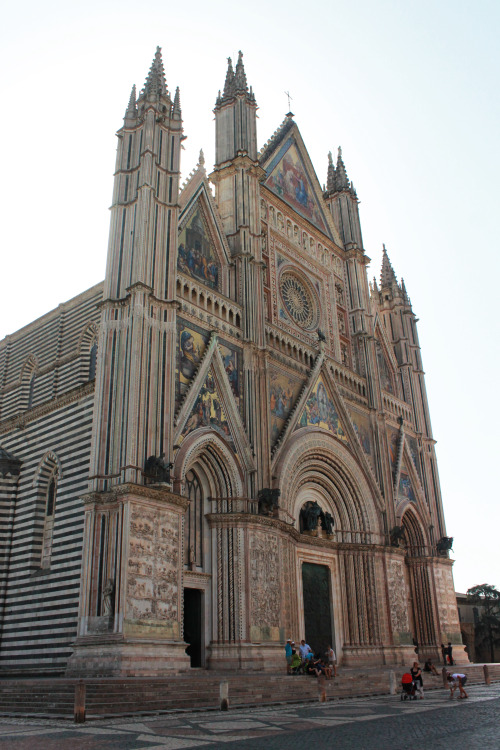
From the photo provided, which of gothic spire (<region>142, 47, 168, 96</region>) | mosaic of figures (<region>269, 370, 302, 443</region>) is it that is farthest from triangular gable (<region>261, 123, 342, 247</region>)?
mosaic of figures (<region>269, 370, 302, 443</region>)

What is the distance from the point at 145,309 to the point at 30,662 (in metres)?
9.84

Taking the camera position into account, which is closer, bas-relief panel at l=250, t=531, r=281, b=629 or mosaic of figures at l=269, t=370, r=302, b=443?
bas-relief panel at l=250, t=531, r=281, b=629

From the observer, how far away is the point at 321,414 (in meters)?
25.5

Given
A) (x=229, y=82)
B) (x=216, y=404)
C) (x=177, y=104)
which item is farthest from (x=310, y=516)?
(x=229, y=82)

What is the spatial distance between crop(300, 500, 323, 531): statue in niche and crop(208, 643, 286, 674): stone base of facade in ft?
19.6

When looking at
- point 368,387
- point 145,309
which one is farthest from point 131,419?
point 368,387

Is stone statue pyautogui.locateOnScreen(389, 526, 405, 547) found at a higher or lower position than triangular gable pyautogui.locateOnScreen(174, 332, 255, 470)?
lower

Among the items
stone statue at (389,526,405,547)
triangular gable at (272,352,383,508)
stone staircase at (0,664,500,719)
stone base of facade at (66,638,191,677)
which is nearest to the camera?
stone staircase at (0,664,500,719)

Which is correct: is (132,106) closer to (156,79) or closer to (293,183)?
(156,79)

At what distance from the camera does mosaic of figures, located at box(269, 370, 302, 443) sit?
2303 centimetres

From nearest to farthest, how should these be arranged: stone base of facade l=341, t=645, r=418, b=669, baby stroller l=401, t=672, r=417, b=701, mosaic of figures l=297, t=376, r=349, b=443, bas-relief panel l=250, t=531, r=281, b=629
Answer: baby stroller l=401, t=672, r=417, b=701 → bas-relief panel l=250, t=531, r=281, b=629 → stone base of facade l=341, t=645, r=418, b=669 → mosaic of figures l=297, t=376, r=349, b=443

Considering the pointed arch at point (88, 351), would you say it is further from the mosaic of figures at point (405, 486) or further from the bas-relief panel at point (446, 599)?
the bas-relief panel at point (446, 599)

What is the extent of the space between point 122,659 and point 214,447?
23.0 feet

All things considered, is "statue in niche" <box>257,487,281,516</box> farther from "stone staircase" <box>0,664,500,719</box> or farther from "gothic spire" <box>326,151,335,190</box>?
"gothic spire" <box>326,151,335,190</box>
